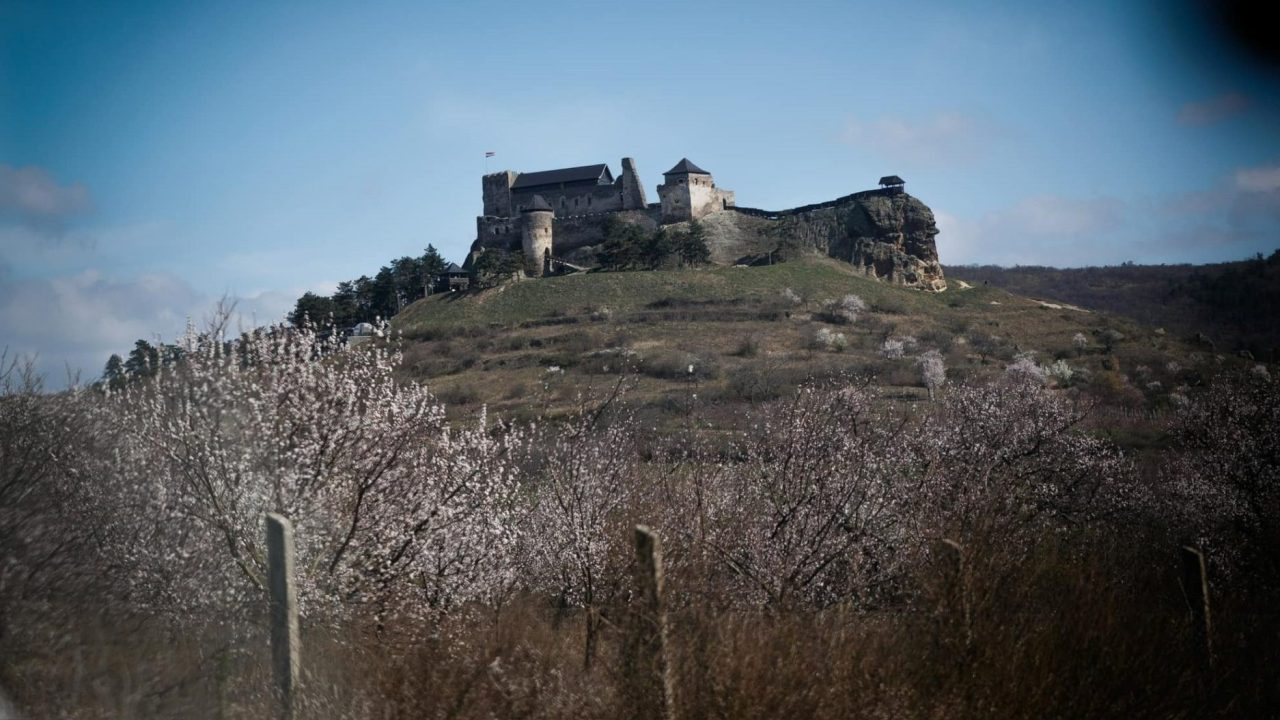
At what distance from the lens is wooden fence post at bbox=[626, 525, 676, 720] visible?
617cm

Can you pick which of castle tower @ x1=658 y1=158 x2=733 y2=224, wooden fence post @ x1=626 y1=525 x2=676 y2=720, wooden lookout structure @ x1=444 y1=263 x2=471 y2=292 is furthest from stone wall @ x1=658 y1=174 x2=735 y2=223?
wooden fence post @ x1=626 y1=525 x2=676 y2=720

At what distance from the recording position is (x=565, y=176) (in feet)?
324

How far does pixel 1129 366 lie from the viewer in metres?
52.4

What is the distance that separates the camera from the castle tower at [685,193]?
92562 millimetres

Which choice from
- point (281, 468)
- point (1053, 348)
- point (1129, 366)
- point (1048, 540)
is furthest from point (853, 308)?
point (281, 468)

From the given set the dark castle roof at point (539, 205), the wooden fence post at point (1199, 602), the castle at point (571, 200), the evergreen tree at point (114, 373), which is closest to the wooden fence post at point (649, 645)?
the wooden fence post at point (1199, 602)

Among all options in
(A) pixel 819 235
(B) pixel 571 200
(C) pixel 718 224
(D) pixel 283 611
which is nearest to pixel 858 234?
(A) pixel 819 235

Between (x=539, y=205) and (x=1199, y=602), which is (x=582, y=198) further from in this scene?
(x=1199, y=602)

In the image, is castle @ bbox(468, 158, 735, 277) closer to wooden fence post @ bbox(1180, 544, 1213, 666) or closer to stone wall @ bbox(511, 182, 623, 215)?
stone wall @ bbox(511, 182, 623, 215)

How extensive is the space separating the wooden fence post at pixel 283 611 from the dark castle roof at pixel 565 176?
93.8 metres

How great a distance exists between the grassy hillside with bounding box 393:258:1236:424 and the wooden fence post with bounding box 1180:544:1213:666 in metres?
22.4

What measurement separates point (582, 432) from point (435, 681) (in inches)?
261

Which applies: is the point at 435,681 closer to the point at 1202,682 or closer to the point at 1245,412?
the point at 1202,682

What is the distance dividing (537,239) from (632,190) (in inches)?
453
